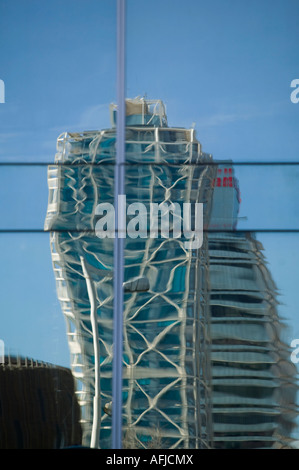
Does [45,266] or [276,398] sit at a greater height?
[45,266]

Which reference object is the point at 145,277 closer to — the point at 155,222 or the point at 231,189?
the point at 155,222

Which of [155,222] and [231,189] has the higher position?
[231,189]

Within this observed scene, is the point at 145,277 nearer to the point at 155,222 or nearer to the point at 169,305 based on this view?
the point at 169,305

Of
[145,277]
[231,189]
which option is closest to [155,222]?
[145,277]

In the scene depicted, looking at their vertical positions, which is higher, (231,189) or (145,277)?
(231,189)

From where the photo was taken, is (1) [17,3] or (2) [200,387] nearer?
(2) [200,387]

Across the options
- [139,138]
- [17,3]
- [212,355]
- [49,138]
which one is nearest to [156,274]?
[212,355]

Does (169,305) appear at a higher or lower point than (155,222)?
lower

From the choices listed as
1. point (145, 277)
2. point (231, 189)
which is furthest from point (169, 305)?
point (231, 189)

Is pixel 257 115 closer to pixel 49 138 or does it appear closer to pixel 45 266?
pixel 49 138

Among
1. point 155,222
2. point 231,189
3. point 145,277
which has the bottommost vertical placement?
point 145,277

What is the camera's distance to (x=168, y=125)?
333cm
